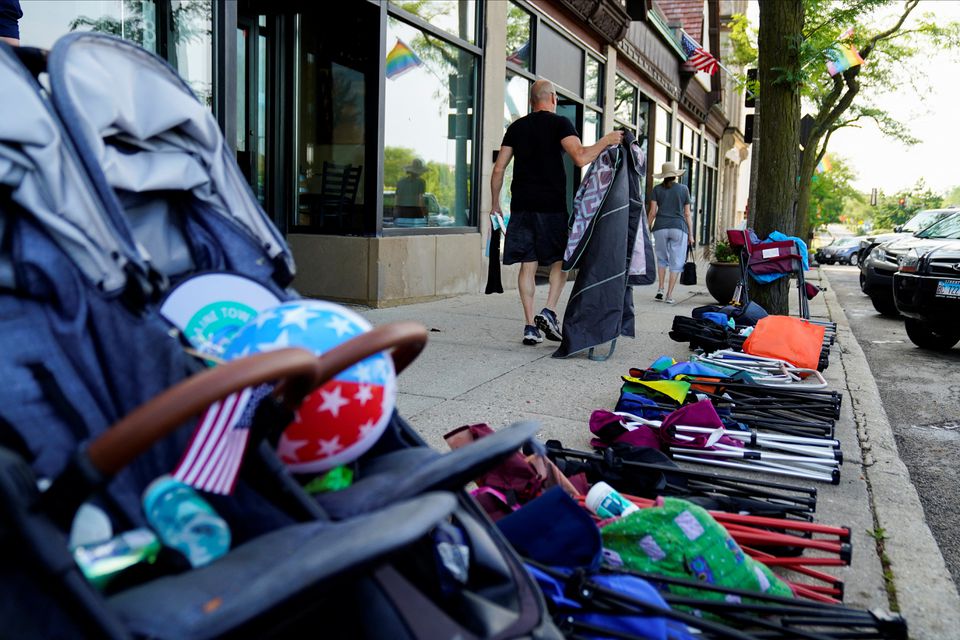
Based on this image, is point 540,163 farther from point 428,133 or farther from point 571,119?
point 571,119

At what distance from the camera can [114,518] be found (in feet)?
5.44

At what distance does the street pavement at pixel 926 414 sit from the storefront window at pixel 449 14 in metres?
5.83

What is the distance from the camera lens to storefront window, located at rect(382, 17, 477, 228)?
30.0 ft

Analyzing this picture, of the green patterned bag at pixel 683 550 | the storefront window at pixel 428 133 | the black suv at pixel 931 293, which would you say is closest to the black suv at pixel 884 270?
the black suv at pixel 931 293

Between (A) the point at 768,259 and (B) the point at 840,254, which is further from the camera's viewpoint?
(B) the point at 840,254

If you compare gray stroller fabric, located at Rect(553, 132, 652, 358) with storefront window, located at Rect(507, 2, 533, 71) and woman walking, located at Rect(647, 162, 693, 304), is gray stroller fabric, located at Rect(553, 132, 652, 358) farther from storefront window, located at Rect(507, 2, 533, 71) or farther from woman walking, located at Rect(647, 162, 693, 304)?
storefront window, located at Rect(507, 2, 533, 71)

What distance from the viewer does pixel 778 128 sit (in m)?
8.86

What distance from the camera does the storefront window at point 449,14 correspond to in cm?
930

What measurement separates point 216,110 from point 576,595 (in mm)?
5382

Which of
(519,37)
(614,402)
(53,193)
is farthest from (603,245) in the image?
(519,37)

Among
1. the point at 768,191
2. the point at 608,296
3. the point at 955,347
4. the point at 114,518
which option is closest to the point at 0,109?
the point at 114,518

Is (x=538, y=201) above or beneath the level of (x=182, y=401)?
above

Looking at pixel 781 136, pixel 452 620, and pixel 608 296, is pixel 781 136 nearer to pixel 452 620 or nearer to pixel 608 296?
pixel 608 296

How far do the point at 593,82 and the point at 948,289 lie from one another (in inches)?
327
